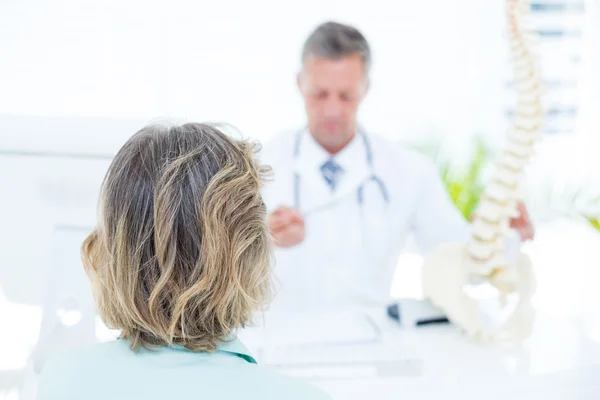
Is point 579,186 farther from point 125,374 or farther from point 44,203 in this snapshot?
point 125,374

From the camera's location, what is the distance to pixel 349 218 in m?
2.25

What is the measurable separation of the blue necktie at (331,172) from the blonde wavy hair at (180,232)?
1.41 meters

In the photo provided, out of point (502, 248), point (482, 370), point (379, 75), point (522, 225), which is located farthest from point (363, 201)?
point (379, 75)

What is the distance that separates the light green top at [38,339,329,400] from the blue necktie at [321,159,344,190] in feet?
4.79

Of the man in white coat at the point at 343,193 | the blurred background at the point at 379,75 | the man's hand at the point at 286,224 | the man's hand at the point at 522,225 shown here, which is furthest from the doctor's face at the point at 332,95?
the blurred background at the point at 379,75

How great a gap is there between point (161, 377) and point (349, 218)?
5.07 ft

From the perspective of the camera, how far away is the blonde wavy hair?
76 centimetres

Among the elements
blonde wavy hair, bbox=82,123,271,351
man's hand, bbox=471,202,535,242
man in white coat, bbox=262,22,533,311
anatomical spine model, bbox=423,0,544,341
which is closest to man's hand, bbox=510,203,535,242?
man's hand, bbox=471,202,535,242

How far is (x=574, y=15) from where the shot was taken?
375 cm

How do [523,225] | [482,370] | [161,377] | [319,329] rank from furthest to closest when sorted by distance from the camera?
[523,225], [319,329], [482,370], [161,377]

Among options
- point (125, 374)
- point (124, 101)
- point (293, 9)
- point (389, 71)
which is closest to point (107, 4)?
point (124, 101)

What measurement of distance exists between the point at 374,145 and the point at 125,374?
1687 mm

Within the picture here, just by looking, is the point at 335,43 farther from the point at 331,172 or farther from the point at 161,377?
the point at 161,377

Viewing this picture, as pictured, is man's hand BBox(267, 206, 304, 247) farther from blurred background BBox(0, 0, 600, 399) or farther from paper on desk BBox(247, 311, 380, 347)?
blurred background BBox(0, 0, 600, 399)
